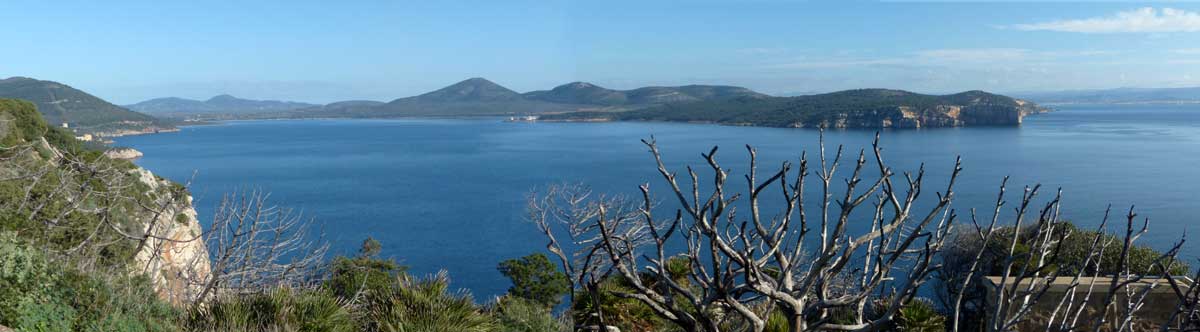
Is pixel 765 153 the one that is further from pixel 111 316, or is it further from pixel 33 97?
pixel 33 97

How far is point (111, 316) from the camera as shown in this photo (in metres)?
6.02

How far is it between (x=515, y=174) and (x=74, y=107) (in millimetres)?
115476

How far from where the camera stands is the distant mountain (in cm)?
13225

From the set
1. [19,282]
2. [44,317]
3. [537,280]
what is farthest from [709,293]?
[537,280]

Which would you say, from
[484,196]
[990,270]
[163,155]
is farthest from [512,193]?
[163,155]

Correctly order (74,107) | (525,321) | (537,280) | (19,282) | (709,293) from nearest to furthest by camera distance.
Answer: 1. (709,293)
2. (19,282)
3. (525,321)
4. (537,280)
5. (74,107)

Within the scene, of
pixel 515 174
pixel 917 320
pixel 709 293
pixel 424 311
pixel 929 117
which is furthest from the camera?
pixel 929 117

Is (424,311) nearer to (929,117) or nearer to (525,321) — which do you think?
(525,321)

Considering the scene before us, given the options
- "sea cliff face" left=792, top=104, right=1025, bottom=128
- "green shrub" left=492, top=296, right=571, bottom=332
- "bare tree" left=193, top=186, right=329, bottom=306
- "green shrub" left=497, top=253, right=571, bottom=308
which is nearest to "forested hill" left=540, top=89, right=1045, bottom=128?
"sea cliff face" left=792, top=104, right=1025, bottom=128

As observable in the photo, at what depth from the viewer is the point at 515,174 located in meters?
68.0

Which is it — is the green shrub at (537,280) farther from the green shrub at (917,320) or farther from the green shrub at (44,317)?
the green shrub at (44,317)

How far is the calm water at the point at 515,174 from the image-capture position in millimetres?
40438

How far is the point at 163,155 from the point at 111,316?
100790 millimetres

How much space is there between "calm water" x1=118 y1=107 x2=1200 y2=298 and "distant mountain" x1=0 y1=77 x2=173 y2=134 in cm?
2487
